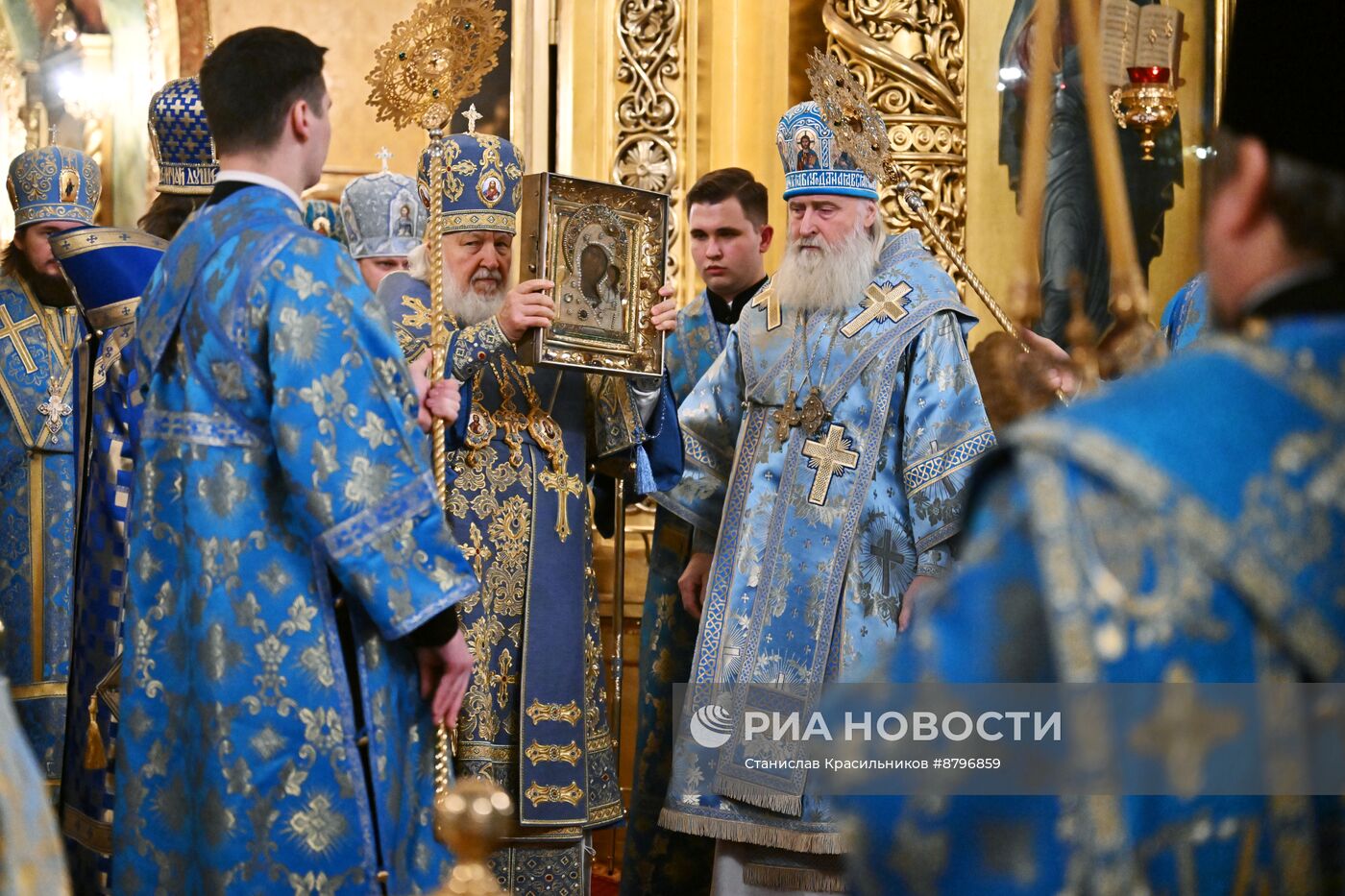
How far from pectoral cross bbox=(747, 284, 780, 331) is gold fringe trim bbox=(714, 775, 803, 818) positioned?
119 cm

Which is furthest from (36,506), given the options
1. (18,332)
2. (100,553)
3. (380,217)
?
(100,553)

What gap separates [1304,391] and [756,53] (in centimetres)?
569

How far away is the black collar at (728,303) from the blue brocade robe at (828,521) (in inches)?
36.2

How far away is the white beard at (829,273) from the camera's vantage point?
420 centimetres

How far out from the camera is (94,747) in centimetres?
373

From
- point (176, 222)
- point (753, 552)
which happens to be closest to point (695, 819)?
point (753, 552)

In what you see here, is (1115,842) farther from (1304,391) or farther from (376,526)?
(376,526)

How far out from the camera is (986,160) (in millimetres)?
6508

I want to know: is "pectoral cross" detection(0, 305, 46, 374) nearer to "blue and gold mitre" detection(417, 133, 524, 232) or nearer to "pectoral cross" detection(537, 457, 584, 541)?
"blue and gold mitre" detection(417, 133, 524, 232)

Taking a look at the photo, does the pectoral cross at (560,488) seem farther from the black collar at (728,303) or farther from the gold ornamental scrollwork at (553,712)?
the black collar at (728,303)

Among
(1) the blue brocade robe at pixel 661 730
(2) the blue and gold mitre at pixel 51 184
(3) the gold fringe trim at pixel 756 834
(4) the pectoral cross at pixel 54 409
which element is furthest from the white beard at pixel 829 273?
(4) the pectoral cross at pixel 54 409

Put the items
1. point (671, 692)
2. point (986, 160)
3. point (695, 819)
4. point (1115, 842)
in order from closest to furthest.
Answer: point (1115, 842) < point (695, 819) < point (671, 692) < point (986, 160)

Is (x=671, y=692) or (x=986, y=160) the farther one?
(x=986, y=160)

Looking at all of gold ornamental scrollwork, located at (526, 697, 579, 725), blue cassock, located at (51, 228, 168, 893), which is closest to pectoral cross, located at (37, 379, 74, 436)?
blue cassock, located at (51, 228, 168, 893)
